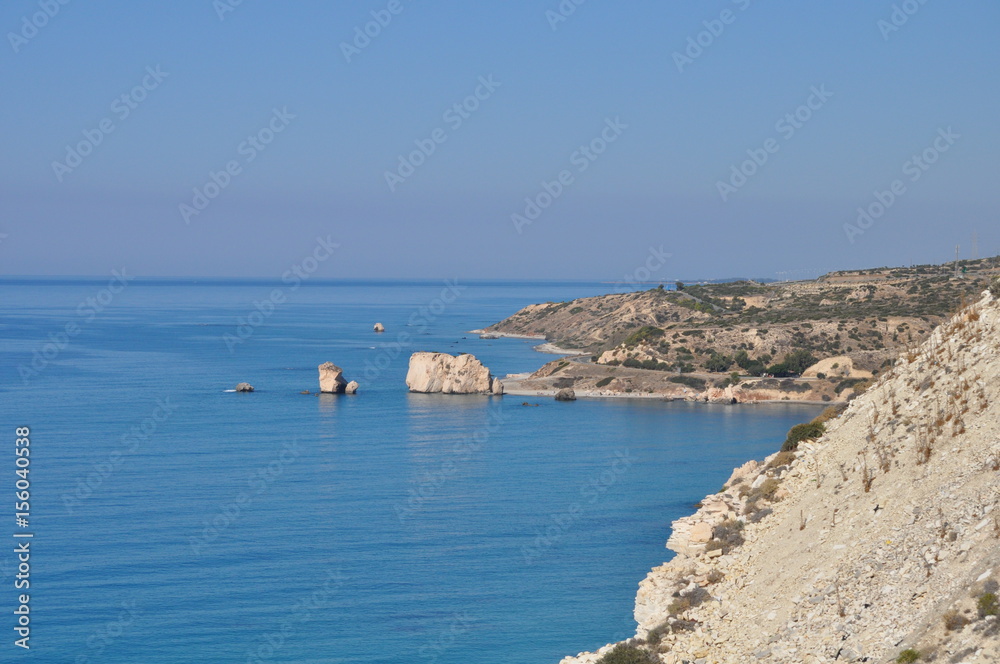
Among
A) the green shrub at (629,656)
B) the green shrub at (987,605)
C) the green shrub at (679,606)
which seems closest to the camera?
the green shrub at (987,605)

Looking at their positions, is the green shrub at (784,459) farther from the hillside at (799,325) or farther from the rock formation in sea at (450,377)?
the rock formation in sea at (450,377)

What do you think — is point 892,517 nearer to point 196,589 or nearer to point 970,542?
point 970,542

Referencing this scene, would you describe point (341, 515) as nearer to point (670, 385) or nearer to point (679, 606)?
point (679, 606)

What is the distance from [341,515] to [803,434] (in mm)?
19330

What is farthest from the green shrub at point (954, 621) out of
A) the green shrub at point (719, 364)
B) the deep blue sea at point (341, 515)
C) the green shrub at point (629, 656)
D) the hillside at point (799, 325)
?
the green shrub at point (719, 364)

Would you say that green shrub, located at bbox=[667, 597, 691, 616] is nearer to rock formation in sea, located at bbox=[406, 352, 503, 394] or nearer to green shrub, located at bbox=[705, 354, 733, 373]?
rock formation in sea, located at bbox=[406, 352, 503, 394]

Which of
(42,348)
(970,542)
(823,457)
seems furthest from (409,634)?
(42,348)

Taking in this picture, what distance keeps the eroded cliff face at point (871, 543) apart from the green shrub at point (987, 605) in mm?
21

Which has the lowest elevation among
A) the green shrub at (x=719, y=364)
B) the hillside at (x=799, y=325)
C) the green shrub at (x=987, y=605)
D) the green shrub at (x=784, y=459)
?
the green shrub at (x=987, y=605)

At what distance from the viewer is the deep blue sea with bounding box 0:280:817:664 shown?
27375mm

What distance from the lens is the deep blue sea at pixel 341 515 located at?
89.8 ft

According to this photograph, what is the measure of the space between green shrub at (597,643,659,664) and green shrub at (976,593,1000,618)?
6856mm

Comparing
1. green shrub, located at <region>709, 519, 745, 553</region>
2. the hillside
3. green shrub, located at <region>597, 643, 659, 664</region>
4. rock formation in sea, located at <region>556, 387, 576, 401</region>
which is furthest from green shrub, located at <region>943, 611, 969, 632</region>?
rock formation in sea, located at <region>556, 387, 576, 401</region>

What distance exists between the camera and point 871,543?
20.2m
